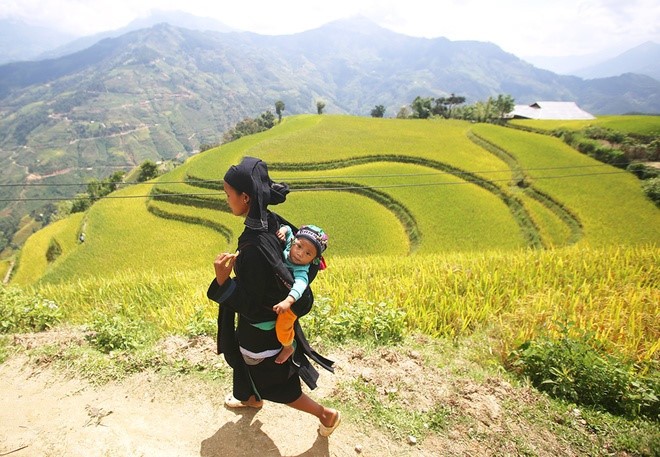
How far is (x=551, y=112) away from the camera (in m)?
58.8

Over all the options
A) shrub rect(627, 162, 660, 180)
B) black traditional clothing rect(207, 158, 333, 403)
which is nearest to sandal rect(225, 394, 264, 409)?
black traditional clothing rect(207, 158, 333, 403)

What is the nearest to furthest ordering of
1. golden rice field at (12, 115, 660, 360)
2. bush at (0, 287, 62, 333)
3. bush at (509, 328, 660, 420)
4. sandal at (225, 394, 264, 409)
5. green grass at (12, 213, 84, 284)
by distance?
bush at (509, 328, 660, 420) → sandal at (225, 394, 264, 409) → golden rice field at (12, 115, 660, 360) → bush at (0, 287, 62, 333) → green grass at (12, 213, 84, 284)

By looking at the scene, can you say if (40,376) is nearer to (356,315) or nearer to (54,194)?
(356,315)

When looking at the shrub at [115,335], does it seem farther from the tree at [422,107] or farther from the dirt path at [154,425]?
the tree at [422,107]

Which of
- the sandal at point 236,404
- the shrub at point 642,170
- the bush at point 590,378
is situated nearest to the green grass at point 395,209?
the shrub at point 642,170

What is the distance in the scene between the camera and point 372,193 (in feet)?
75.6

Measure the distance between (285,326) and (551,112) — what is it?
70930 millimetres

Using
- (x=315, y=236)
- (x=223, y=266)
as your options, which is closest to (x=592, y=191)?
(x=315, y=236)

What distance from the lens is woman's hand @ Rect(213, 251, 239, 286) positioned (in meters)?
2.49

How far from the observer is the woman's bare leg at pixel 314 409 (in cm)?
294

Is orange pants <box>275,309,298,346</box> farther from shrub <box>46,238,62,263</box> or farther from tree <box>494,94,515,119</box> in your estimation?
tree <box>494,94,515,119</box>

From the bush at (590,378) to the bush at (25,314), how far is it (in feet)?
22.2

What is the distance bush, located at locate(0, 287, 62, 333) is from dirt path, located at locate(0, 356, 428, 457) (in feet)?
5.92

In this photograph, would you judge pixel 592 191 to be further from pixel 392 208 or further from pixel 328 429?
pixel 328 429
